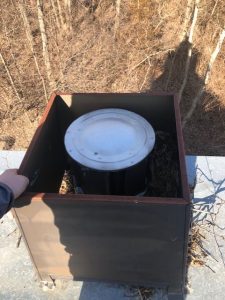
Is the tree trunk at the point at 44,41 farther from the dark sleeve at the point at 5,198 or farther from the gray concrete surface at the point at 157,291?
the dark sleeve at the point at 5,198

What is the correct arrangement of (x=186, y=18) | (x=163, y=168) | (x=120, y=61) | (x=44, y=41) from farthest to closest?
1. (x=120, y=61)
2. (x=186, y=18)
3. (x=44, y=41)
4. (x=163, y=168)

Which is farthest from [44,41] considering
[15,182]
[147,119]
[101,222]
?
[101,222]

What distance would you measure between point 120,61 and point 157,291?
260 inches

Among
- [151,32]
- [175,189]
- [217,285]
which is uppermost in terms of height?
[175,189]

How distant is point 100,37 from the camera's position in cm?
830

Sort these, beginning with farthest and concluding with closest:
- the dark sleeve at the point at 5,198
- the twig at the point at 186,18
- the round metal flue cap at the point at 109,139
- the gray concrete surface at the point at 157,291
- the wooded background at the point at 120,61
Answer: the wooded background at the point at 120,61 < the twig at the point at 186,18 < the gray concrete surface at the point at 157,291 < the round metal flue cap at the point at 109,139 < the dark sleeve at the point at 5,198

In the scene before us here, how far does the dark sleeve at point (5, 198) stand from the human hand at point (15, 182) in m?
0.03

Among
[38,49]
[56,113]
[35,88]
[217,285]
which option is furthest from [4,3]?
[217,285]

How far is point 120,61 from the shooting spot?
8.03 metres

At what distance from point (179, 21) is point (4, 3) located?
4036 mm

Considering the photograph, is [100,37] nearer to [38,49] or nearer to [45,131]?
[38,49]

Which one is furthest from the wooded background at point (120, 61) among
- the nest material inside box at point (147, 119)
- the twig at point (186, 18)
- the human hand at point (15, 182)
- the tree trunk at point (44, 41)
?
the human hand at point (15, 182)

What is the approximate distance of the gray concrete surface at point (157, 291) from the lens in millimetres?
2166

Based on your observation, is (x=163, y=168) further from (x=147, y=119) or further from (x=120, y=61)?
(x=120, y=61)
